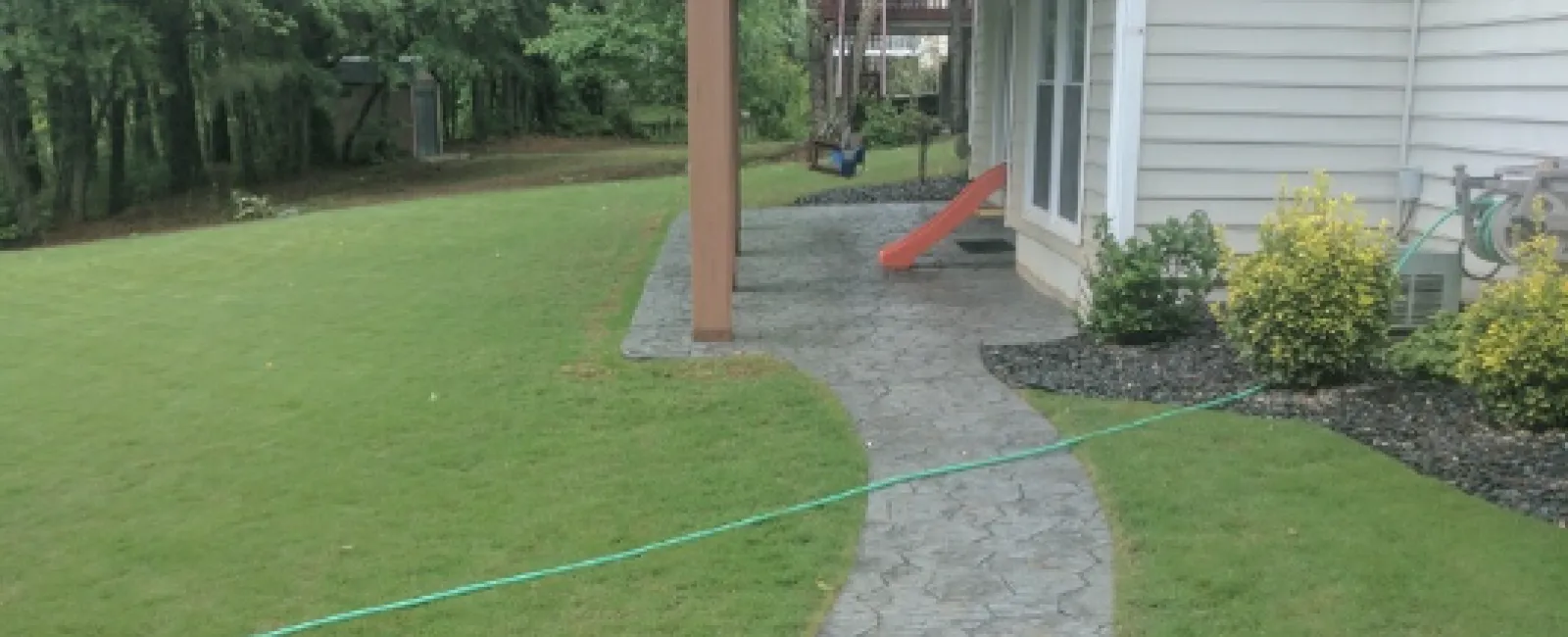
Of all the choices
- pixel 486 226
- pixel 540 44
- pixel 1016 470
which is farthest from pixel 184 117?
pixel 1016 470

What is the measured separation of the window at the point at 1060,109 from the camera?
8.59 meters

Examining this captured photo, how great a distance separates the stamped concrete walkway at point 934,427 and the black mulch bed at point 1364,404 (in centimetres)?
38

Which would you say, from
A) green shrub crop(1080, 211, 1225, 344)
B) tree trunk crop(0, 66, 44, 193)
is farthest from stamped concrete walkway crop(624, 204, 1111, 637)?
tree trunk crop(0, 66, 44, 193)

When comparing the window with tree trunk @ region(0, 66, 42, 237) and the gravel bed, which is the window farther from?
tree trunk @ region(0, 66, 42, 237)

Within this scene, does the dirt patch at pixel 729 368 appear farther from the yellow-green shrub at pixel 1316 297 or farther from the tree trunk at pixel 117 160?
the tree trunk at pixel 117 160

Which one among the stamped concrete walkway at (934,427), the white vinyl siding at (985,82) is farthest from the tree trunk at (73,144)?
the stamped concrete walkway at (934,427)

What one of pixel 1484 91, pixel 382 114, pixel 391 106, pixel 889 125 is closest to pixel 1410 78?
pixel 1484 91

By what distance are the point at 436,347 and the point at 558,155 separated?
22222mm

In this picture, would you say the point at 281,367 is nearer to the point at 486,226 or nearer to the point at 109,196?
the point at 486,226

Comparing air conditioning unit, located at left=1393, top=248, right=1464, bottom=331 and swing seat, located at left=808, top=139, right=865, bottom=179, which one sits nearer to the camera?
air conditioning unit, located at left=1393, top=248, right=1464, bottom=331

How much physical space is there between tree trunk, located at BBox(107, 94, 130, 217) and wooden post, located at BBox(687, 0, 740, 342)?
1893 centimetres

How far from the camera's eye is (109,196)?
23.0m

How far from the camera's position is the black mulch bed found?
183 inches

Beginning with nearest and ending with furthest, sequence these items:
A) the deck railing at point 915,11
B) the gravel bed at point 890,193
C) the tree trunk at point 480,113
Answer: the gravel bed at point 890,193
the deck railing at point 915,11
the tree trunk at point 480,113
